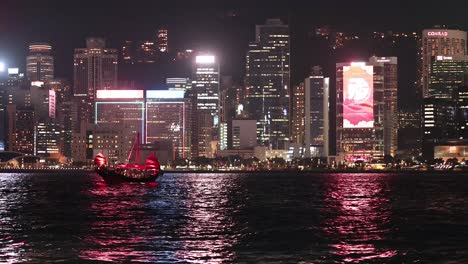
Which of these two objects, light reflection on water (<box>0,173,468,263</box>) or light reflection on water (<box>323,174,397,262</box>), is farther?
light reflection on water (<box>323,174,397,262</box>)

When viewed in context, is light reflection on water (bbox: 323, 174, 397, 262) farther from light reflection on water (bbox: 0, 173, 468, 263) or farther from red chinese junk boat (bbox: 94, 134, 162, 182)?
red chinese junk boat (bbox: 94, 134, 162, 182)

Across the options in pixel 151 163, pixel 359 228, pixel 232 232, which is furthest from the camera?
pixel 151 163

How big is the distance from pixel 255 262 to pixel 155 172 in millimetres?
121547

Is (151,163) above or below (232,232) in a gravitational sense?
above

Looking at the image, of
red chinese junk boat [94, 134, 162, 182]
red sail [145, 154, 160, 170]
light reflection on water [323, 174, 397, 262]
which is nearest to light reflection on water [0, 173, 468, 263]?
light reflection on water [323, 174, 397, 262]

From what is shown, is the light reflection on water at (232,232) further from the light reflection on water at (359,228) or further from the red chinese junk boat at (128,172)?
the red chinese junk boat at (128,172)

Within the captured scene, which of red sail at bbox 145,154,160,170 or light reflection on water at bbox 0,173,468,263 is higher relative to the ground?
red sail at bbox 145,154,160,170

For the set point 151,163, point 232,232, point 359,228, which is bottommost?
point 359,228

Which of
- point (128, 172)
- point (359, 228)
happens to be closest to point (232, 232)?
point (359, 228)

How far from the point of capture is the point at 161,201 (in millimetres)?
100312

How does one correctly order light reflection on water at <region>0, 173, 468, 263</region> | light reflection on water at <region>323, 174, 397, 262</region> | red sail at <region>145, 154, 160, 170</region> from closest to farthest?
light reflection on water at <region>0, 173, 468, 263</region> < light reflection on water at <region>323, 174, 397, 262</region> < red sail at <region>145, 154, 160, 170</region>

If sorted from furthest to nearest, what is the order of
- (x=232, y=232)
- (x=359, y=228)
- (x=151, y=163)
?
(x=151, y=163), (x=359, y=228), (x=232, y=232)

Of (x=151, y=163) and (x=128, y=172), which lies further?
(x=128, y=172)

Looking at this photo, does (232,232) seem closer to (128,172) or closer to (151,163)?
(151,163)
